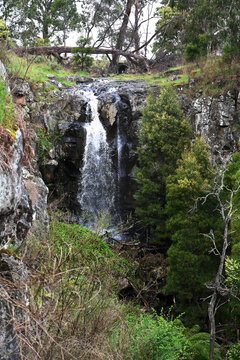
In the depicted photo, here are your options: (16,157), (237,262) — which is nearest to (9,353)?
(16,157)

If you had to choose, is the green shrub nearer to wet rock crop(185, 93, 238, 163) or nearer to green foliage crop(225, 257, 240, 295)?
wet rock crop(185, 93, 238, 163)

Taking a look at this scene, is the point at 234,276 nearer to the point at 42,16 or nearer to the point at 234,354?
the point at 234,354

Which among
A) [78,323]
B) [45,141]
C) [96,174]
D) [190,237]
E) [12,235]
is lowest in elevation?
[190,237]

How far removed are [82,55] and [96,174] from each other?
1393 centimetres

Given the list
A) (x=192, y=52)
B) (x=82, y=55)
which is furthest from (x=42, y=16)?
(x=192, y=52)

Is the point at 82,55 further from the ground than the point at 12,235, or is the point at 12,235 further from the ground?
the point at 82,55

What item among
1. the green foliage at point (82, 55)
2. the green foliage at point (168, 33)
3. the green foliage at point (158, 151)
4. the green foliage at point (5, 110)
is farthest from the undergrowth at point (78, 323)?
the green foliage at point (168, 33)

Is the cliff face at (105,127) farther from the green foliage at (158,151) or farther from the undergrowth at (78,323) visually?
the undergrowth at (78,323)

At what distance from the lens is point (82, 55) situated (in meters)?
25.7

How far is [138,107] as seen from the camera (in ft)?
56.2

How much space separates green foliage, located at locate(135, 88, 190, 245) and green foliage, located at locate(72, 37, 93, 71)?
1365 centimetres

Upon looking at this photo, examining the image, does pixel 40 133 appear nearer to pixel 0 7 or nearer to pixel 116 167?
pixel 116 167

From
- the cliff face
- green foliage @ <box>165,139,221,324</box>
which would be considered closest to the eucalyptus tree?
the cliff face

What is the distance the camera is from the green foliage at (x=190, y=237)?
34.1ft
